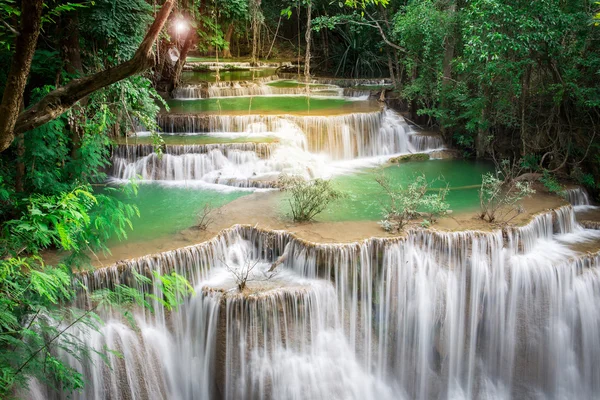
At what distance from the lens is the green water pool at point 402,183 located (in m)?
9.64

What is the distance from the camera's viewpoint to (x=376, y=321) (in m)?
8.02

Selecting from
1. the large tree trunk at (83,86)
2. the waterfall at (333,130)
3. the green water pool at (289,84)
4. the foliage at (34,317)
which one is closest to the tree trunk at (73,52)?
the foliage at (34,317)

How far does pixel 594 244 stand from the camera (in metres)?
9.05

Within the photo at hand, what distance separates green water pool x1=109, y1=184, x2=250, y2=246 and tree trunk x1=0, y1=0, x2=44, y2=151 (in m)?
4.51

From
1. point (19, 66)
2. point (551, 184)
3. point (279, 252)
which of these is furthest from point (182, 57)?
point (19, 66)

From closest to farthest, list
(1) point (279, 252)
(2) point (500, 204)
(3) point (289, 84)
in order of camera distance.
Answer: (1) point (279, 252), (2) point (500, 204), (3) point (289, 84)

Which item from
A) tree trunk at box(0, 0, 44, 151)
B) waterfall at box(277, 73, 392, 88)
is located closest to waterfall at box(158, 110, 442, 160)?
waterfall at box(277, 73, 392, 88)

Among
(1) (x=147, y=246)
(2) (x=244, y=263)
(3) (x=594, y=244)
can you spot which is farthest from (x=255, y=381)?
(3) (x=594, y=244)

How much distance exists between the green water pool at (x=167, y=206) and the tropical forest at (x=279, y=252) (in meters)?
0.06

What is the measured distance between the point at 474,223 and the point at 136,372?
5.93 metres

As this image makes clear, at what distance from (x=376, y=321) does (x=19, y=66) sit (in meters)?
6.03

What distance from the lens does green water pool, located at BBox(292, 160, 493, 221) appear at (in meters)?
9.64

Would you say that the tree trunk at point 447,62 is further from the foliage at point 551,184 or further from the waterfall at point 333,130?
the foliage at point 551,184

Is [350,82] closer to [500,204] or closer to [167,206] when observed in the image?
[500,204]
